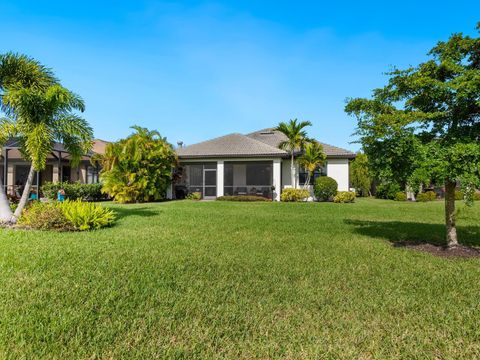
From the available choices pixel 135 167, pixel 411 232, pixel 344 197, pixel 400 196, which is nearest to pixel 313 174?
pixel 344 197

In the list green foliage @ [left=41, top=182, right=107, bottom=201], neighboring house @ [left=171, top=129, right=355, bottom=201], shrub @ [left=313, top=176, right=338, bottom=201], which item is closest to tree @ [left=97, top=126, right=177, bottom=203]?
green foliage @ [left=41, top=182, right=107, bottom=201]

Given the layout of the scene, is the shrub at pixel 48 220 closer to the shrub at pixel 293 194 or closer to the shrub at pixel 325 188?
Answer: the shrub at pixel 293 194

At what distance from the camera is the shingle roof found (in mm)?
23203

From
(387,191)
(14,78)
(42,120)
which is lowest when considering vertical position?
(387,191)

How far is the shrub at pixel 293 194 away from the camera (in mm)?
22577

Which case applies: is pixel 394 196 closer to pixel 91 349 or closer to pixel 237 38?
pixel 237 38

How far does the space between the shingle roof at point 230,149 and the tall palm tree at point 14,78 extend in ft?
44.6

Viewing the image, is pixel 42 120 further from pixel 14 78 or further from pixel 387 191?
pixel 387 191

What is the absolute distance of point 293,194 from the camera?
2253 centimetres

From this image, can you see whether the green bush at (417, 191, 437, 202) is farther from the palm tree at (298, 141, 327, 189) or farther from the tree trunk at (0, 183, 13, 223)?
the tree trunk at (0, 183, 13, 223)

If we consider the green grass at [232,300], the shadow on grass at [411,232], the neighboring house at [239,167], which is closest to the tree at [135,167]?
the neighboring house at [239,167]

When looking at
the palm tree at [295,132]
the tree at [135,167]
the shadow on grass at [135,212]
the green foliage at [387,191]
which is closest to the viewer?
the shadow on grass at [135,212]

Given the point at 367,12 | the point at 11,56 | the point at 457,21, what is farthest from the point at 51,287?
the point at 367,12

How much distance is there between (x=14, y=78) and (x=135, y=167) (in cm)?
1085
